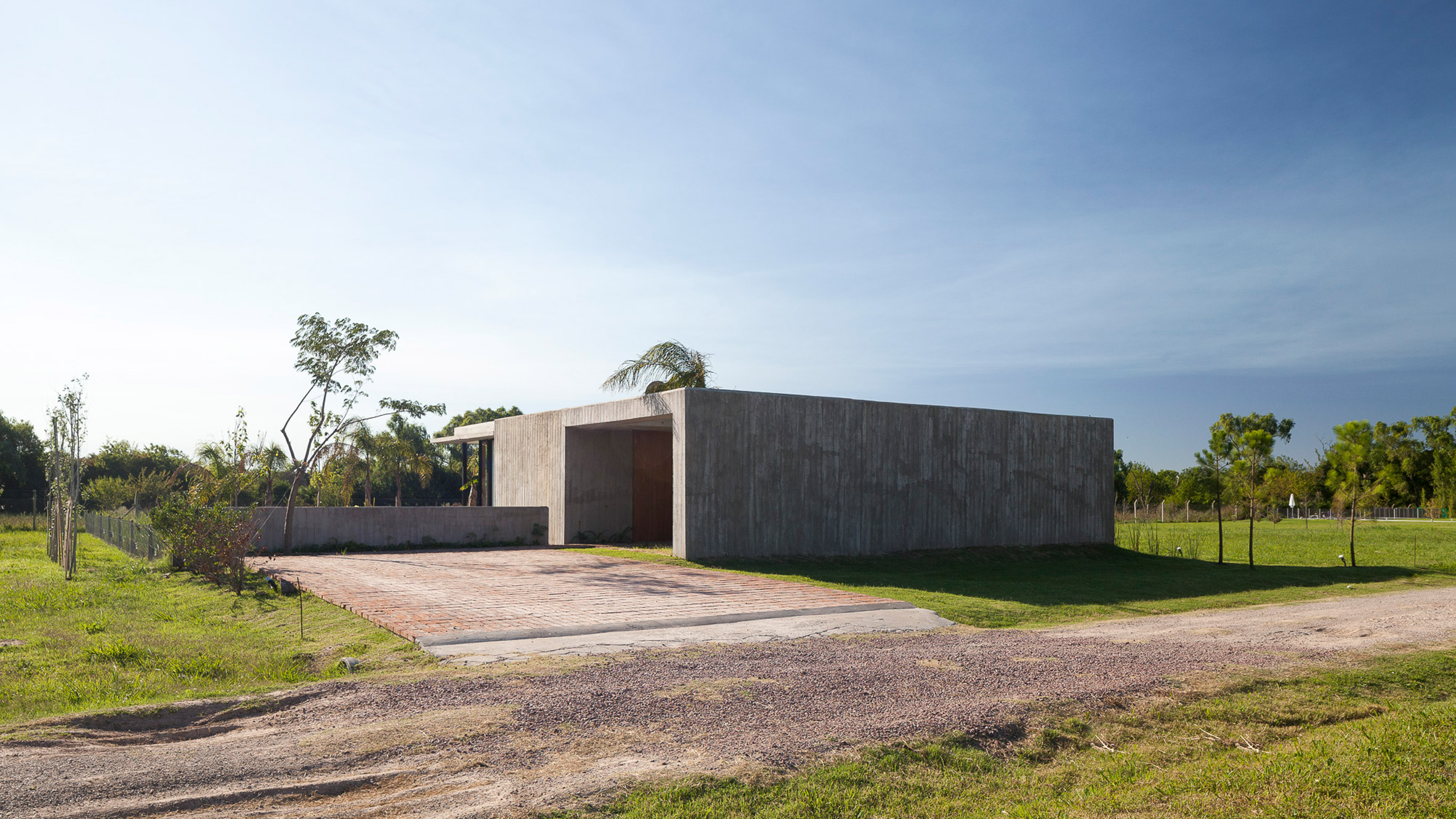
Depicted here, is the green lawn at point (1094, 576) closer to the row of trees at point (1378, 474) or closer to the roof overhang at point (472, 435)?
the roof overhang at point (472, 435)

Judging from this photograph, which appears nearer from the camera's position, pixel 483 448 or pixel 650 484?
pixel 650 484

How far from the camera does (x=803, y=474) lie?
1678 cm

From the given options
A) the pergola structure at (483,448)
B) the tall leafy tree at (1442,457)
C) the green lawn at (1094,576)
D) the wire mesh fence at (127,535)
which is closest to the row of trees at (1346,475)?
the tall leafy tree at (1442,457)

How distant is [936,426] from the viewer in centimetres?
1858

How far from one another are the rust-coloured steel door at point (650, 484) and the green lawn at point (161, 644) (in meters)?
9.98

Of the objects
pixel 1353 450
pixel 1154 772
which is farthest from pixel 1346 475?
pixel 1154 772

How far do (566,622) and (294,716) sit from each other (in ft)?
11.6

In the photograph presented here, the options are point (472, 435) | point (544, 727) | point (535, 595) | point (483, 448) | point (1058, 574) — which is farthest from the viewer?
point (483, 448)

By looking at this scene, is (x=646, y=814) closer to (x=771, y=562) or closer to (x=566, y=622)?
(x=566, y=622)

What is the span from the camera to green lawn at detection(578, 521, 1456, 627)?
11.0 meters

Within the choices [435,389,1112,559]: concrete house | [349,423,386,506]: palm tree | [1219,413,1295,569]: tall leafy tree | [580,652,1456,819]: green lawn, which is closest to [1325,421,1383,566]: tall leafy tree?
[1219,413,1295,569]: tall leafy tree

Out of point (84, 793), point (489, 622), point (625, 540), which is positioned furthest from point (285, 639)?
point (625, 540)

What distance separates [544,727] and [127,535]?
18.5 metres

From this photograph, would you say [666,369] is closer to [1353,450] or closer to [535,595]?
[535,595]
